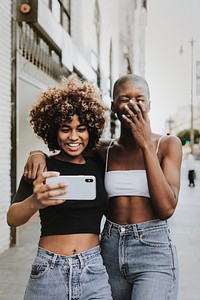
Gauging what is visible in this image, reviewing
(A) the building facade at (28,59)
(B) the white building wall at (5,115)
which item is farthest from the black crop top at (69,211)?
(B) the white building wall at (5,115)

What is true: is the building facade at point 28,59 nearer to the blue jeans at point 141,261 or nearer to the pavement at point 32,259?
the pavement at point 32,259

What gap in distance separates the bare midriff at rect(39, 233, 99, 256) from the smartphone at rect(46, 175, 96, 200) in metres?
0.27

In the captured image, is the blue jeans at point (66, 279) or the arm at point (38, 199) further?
the blue jeans at point (66, 279)

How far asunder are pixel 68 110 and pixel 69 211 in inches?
18.8

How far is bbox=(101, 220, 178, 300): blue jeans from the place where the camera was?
2227 millimetres

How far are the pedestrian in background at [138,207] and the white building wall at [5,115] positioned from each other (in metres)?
4.74

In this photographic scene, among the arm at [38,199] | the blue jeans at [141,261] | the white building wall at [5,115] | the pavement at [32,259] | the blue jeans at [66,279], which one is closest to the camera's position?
the arm at [38,199]

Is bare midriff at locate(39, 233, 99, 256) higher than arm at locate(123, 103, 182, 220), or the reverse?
arm at locate(123, 103, 182, 220)

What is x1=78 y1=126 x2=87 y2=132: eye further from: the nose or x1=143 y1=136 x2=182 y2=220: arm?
x1=143 y1=136 x2=182 y2=220: arm

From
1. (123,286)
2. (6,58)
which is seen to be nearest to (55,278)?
(123,286)

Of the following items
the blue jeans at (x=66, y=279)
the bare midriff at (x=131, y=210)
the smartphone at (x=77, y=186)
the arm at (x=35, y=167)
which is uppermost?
the arm at (x=35, y=167)

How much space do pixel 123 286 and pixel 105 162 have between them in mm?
634

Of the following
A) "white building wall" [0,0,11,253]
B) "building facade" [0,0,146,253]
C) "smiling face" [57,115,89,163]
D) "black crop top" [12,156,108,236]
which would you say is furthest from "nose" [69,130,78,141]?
"white building wall" [0,0,11,253]

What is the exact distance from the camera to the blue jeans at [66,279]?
2109 mm
